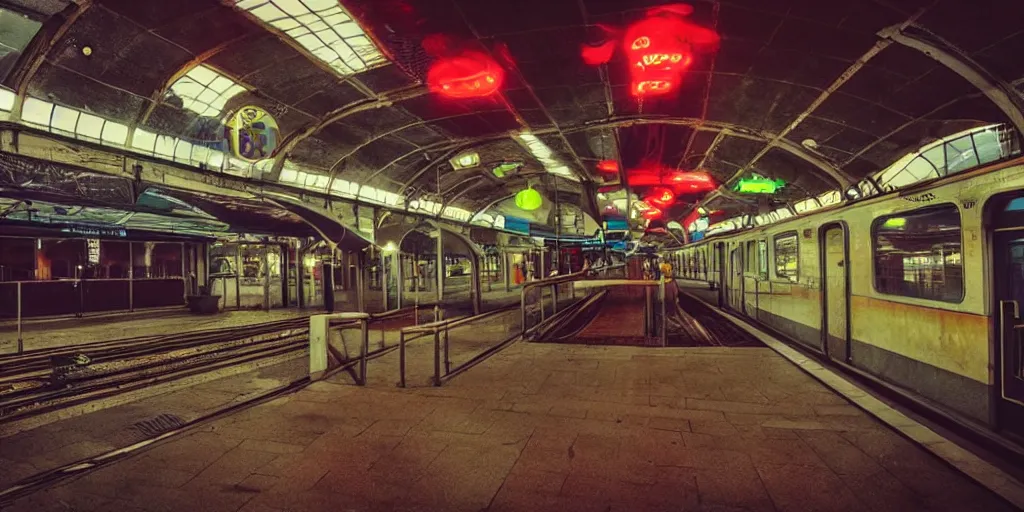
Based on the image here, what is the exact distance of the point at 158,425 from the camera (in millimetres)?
4148

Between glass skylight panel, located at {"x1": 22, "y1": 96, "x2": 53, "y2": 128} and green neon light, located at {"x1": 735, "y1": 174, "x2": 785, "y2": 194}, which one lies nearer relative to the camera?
glass skylight panel, located at {"x1": 22, "y1": 96, "x2": 53, "y2": 128}

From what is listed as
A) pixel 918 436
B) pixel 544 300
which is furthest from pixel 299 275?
pixel 918 436

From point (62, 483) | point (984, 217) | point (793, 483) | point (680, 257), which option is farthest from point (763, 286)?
point (680, 257)

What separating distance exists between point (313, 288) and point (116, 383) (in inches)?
475

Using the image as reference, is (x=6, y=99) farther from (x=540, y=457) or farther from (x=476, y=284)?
(x=540, y=457)

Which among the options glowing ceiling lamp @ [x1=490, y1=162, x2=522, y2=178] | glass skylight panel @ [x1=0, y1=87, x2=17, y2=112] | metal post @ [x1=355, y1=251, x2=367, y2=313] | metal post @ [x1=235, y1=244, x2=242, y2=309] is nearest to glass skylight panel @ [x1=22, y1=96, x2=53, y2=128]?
glass skylight panel @ [x1=0, y1=87, x2=17, y2=112]

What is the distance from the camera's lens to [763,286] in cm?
1142

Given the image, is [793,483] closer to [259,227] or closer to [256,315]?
[259,227]

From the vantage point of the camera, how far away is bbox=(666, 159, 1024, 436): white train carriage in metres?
4.19

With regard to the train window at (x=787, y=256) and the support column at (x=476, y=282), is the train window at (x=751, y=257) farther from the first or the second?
the support column at (x=476, y=282)

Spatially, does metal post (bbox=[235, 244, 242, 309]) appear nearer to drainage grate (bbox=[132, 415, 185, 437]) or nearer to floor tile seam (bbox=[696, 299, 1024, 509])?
drainage grate (bbox=[132, 415, 185, 437])

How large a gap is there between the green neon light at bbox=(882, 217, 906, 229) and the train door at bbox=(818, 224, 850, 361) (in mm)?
926

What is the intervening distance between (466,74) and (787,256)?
28.1 feet

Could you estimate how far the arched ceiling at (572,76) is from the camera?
594 cm
